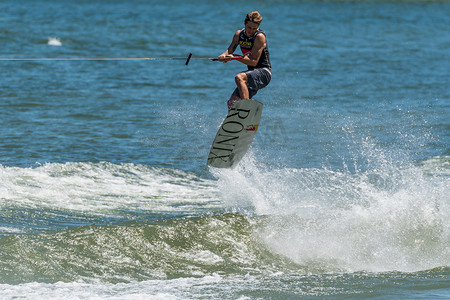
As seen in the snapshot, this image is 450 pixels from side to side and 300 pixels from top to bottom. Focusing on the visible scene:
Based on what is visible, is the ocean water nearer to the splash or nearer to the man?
the splash

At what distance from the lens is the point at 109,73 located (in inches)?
984

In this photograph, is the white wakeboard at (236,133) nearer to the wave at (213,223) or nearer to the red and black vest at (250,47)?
the wave at (213,223)

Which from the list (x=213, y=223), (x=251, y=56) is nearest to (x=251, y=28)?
(x=251, y=56)

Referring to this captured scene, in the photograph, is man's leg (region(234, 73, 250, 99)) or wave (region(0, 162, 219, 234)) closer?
wave (region(0, 162, 219, 234))

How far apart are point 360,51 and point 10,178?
85.8 feet

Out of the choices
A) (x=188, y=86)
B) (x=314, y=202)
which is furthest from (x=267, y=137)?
(x=188, y=86)

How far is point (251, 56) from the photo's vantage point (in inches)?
394

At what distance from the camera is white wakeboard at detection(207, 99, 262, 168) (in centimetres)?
1011

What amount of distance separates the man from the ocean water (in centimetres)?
146

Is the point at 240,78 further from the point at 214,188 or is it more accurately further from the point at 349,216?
the point at 349,216

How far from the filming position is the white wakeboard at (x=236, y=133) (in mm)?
10109

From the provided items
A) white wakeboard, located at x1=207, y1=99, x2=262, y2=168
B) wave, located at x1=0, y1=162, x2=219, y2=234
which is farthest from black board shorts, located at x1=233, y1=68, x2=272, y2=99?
wave, located at x1=0, y1=162, x2=219, y2=234

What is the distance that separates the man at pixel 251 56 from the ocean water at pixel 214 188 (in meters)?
1.46

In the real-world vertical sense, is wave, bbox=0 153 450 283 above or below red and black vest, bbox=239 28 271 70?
below
